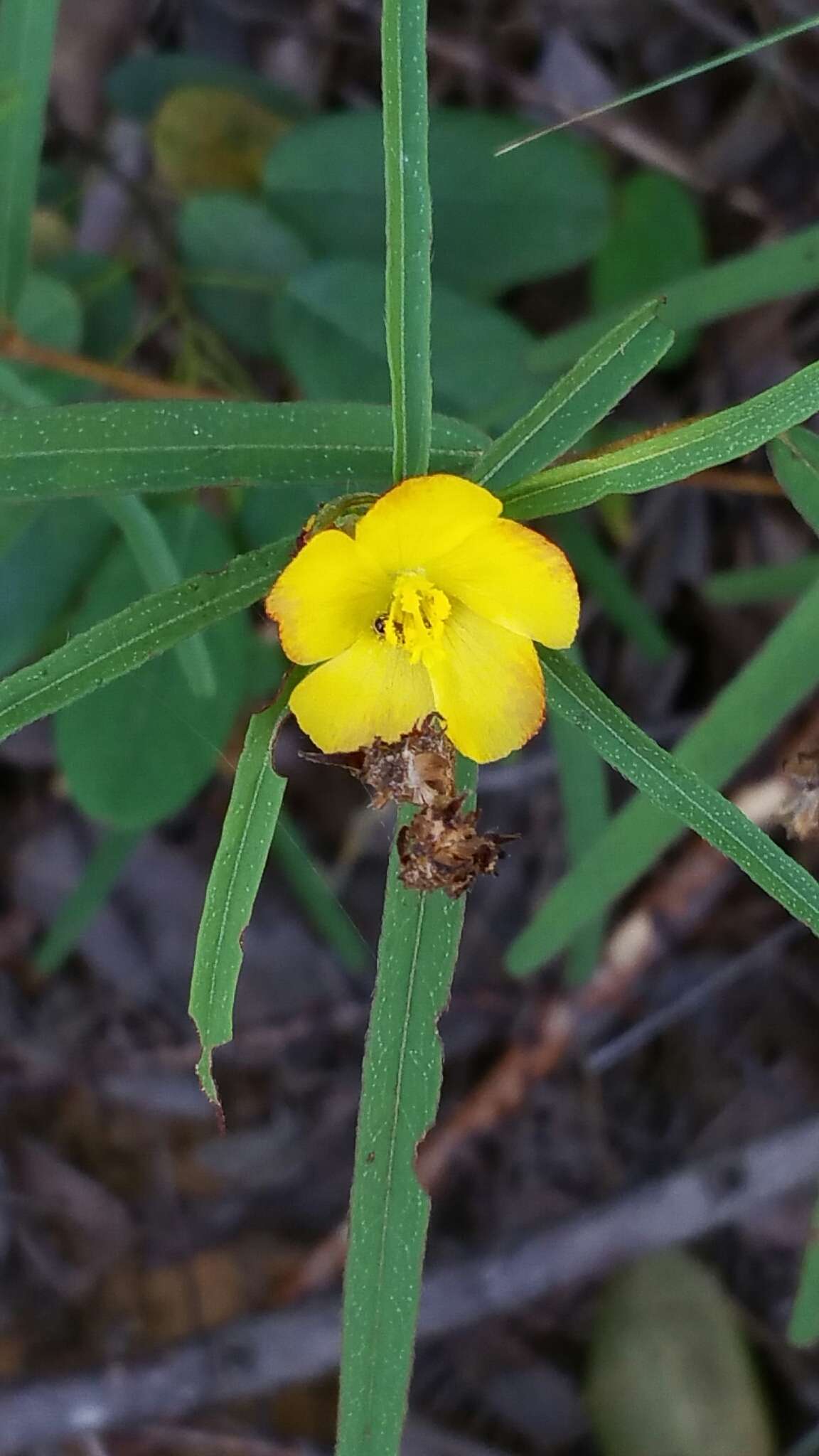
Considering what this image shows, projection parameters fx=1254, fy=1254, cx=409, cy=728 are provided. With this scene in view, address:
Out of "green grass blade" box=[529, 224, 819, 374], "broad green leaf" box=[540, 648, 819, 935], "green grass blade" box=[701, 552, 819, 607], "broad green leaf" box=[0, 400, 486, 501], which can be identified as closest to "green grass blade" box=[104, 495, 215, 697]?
"broad green leaf" box=[0, 400, 486, 501]

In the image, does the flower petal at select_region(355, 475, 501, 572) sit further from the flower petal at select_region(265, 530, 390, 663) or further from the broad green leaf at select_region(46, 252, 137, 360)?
the broad green leaf at select_region(46, 252, 137, 360)

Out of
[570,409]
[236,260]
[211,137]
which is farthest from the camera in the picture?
[211,137]

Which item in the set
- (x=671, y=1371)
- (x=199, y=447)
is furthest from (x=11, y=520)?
(x=671, y=1371)

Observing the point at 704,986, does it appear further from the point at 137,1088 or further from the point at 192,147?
the point at 192,147

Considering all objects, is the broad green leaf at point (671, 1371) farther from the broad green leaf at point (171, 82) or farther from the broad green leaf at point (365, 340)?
the broad green leaf at point (171, 82)

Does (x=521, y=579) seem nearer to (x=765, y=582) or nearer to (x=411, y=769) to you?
(x=411, y=769)

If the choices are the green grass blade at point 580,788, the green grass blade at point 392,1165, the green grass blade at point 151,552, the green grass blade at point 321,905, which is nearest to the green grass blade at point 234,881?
the green grass blade at point 392,1165
